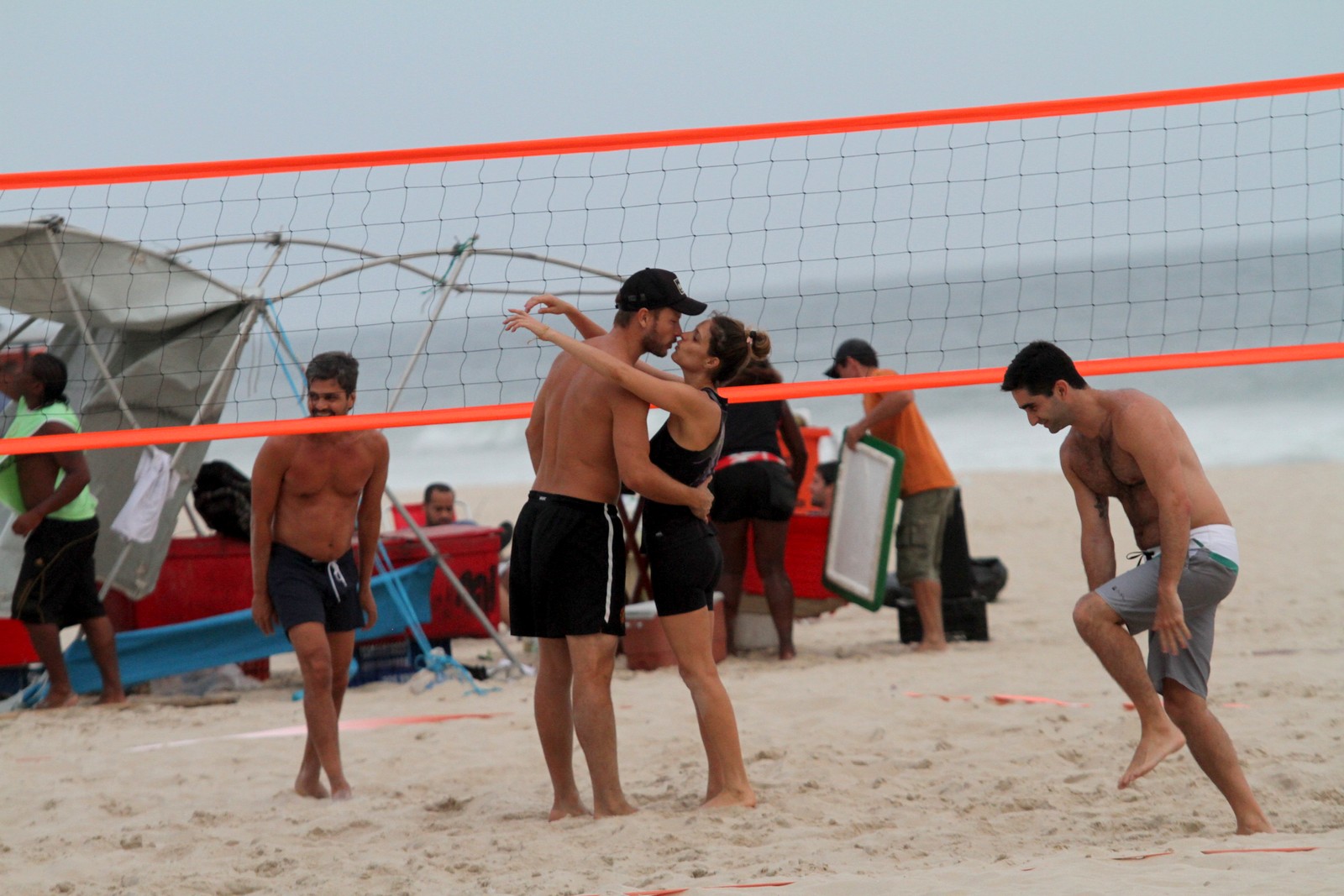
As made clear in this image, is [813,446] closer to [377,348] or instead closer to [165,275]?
[165,275]

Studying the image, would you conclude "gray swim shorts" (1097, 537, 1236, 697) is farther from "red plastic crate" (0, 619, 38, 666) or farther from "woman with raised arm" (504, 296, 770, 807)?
"red plastic crate" (0, 619, 38, 666)

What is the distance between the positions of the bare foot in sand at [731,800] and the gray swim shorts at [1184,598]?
125 centimetres

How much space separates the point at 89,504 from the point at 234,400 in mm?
961

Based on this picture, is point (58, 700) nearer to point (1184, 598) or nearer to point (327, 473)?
point (327, 473)

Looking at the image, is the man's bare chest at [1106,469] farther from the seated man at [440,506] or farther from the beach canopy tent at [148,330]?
the seated man at [440,506]

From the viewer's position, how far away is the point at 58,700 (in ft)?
20.1

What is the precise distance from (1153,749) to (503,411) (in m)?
2.27

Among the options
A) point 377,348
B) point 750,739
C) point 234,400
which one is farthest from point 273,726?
point 377,348

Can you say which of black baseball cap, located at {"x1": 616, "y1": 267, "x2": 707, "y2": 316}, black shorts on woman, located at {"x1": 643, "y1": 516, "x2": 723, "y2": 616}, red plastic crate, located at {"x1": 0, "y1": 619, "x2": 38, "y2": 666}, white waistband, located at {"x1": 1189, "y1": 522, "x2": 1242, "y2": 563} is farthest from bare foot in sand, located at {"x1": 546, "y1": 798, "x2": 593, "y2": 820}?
red plastic crate, located at {"x1": 0, "y1": 619, "x2": 38, "y2": 666}

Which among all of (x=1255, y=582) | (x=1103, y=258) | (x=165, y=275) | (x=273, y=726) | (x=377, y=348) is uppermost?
(x=1103, y=258)

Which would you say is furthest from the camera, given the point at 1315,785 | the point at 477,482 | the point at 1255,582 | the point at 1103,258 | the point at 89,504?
the point at 1103,258

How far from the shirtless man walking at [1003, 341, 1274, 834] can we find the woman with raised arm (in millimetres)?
848

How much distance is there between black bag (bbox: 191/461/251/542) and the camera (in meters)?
6.54

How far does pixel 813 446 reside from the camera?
30.2ft
